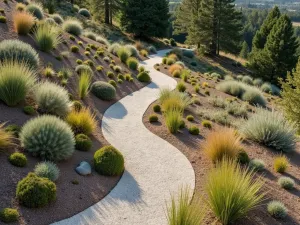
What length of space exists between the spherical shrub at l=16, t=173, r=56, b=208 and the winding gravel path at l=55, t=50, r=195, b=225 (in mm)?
620

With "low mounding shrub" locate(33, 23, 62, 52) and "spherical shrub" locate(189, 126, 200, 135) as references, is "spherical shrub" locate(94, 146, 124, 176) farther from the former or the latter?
"low mounding shrub" locate(33, 23, 62, 52)

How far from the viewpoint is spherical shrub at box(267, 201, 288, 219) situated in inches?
280

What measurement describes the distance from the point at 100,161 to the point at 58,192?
59.6 inches

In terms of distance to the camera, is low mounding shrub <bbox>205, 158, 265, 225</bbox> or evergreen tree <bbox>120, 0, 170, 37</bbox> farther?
evergreen tree <bbox>120, 0, 170, 37</bbox>

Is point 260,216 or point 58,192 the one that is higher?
point 58,192

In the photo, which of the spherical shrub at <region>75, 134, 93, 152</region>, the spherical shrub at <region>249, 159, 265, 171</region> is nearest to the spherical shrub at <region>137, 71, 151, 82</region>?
the spherical shrub at <region>75, 134, 93, 152</region>

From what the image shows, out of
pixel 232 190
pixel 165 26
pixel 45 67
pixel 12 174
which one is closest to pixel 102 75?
pixel 45 67

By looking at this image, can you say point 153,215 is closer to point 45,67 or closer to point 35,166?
point 35,166

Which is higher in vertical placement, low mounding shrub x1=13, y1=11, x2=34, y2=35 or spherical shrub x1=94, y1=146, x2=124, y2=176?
low mounding shrub x1=13, y1=11, x2=34, y2=35

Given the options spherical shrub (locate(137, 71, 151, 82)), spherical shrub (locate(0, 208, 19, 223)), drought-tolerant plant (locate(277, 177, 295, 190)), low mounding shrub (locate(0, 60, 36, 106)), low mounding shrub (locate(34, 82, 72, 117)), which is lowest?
drought-tolerant plant (locate(277, 177, 295, 190))

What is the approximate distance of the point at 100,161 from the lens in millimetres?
8289

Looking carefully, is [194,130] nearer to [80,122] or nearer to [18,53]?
[80,122]

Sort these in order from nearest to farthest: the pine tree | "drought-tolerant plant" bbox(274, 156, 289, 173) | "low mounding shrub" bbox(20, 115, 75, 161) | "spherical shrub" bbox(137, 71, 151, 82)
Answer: "low mounding shrub" bbox(20, 115, 75, 161) < "drought-tolerant plant" bbox(274, 156, 289, 173) < the pine tree < "spherical shrub" bbox(137, 71, 151, 82)

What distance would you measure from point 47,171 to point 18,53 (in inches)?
270
